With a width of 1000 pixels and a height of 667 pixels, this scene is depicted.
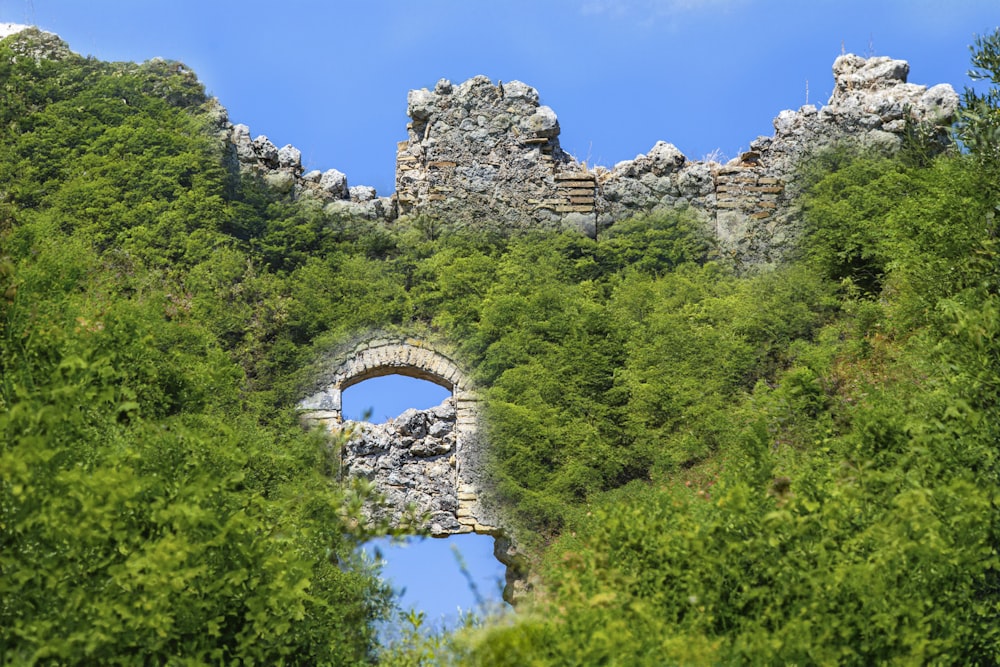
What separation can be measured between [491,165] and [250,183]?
3.25 m

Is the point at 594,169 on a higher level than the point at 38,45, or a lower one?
lower

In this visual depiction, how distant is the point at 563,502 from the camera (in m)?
14.5

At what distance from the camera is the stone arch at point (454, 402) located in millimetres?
14961

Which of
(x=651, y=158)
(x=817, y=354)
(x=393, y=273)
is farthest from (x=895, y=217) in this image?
(x=393, y=273)

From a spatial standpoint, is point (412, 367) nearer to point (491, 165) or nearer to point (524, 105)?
point (491, 165)

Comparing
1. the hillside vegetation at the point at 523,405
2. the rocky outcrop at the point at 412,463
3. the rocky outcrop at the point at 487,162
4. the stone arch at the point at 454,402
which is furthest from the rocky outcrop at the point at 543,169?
the rocky outcrop at the point at 412,463

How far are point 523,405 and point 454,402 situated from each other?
3.54ft

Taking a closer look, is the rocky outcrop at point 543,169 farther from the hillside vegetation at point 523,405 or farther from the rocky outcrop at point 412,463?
the rocky outcrop at point 412,463

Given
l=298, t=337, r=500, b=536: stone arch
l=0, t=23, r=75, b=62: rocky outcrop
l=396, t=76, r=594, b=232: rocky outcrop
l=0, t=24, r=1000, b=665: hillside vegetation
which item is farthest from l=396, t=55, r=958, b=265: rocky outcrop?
l=0, t=23, r=75, b=62: rocky outcrop

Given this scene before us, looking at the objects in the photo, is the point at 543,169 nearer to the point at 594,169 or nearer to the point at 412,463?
the point at 594,169

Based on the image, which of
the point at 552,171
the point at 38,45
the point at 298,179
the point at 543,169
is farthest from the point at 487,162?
the point at 38,45

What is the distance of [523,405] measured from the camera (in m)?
15.1

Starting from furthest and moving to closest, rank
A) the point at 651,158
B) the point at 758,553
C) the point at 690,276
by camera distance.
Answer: the point at 651,158 < the point at 690,276 < the point at 758,553

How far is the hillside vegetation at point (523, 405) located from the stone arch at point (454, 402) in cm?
27
